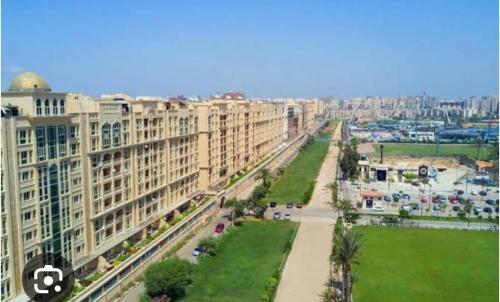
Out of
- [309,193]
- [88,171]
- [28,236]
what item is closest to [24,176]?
[28,236]

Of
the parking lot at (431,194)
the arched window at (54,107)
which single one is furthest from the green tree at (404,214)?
the arched window at (54,107)

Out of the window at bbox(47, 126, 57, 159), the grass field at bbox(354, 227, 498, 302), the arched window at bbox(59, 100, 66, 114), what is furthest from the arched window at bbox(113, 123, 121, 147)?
the grass field at bbox(354, 227, 498, 302)

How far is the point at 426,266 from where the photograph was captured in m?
24.4

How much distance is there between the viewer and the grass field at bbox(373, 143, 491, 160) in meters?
72.4

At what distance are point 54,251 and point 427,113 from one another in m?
166

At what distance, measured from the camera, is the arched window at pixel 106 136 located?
23.0 m

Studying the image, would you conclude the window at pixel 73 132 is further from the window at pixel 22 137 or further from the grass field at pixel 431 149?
the grass field at pixel 431 149

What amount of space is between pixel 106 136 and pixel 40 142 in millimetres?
5044

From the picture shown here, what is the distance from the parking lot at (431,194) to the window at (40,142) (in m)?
24.9

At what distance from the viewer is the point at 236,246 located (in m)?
27.8

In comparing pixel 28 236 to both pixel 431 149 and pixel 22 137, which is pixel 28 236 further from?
pixel 431 149

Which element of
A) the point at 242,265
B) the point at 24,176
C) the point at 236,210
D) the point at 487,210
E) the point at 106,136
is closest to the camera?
the point at 24,176

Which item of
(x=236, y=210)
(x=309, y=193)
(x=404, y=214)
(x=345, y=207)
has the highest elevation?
(x=345, y=207)

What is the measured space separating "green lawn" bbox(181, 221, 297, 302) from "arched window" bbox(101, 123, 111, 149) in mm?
7524
